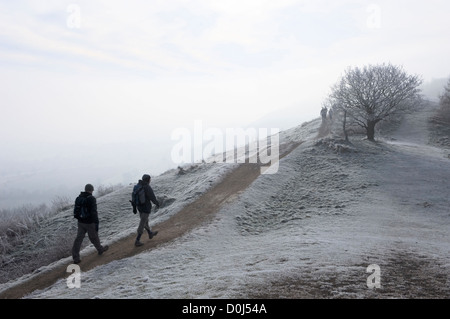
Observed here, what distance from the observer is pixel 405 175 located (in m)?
23.3

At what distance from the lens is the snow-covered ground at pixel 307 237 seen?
8.06 m

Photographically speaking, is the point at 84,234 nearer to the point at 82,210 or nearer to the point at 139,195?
the point at 82,210

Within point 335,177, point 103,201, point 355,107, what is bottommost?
point 103,201

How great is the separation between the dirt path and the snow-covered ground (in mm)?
678

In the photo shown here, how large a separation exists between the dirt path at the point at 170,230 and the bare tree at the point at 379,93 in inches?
619

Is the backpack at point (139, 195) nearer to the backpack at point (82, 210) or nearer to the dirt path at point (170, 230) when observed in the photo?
the backpack at point (82, 210)

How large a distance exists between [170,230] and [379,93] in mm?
27129

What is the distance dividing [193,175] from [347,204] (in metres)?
14.3

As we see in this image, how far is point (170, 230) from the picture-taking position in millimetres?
15102

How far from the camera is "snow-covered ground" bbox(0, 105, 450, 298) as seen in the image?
8.06 m

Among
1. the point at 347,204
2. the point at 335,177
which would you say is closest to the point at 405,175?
the point at 335,177

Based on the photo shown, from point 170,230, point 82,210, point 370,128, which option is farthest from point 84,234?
point 370,128

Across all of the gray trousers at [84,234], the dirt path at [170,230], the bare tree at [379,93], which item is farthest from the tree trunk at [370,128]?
the gray trousers at [84,234]
